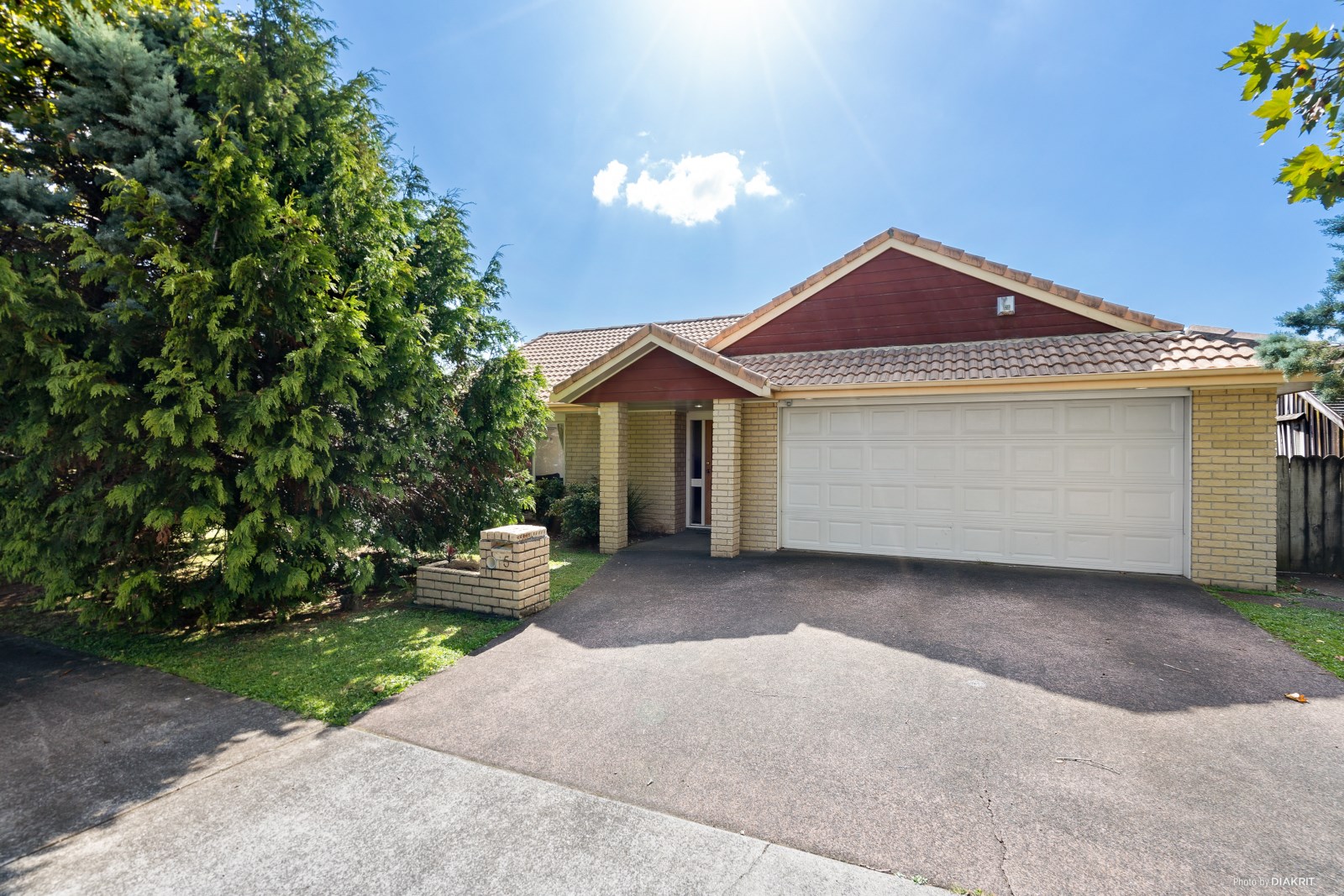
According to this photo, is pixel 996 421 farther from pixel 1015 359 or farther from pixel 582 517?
pixel 582 517

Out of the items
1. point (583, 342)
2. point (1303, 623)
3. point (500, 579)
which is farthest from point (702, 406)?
point (1303, 623)

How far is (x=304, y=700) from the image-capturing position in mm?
4262

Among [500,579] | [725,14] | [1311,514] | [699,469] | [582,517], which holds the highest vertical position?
[725,14]

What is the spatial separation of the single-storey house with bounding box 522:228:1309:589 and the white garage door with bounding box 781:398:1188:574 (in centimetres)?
2

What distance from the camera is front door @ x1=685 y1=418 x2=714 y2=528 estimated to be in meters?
12.3

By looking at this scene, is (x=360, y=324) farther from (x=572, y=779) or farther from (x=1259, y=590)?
(x=1259, y=590)

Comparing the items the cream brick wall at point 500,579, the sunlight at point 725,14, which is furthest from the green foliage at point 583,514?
the sunlight at point 725,14

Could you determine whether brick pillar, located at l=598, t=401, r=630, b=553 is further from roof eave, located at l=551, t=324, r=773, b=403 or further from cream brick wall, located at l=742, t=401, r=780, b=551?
cream brick wall, located at l=742, t=401, r=780, b=551

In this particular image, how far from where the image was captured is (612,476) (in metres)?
10.1

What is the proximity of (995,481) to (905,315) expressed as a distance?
10.6 feet

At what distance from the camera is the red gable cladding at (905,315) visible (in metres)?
9.10

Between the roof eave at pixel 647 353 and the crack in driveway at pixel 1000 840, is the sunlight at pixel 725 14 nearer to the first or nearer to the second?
the roof eave at pixel 647 353

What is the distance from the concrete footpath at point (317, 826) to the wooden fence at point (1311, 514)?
1056cm

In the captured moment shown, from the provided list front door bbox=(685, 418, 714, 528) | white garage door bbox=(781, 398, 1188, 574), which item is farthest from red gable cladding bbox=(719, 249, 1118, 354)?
front door bbox=(685, 418, 714, 528)
